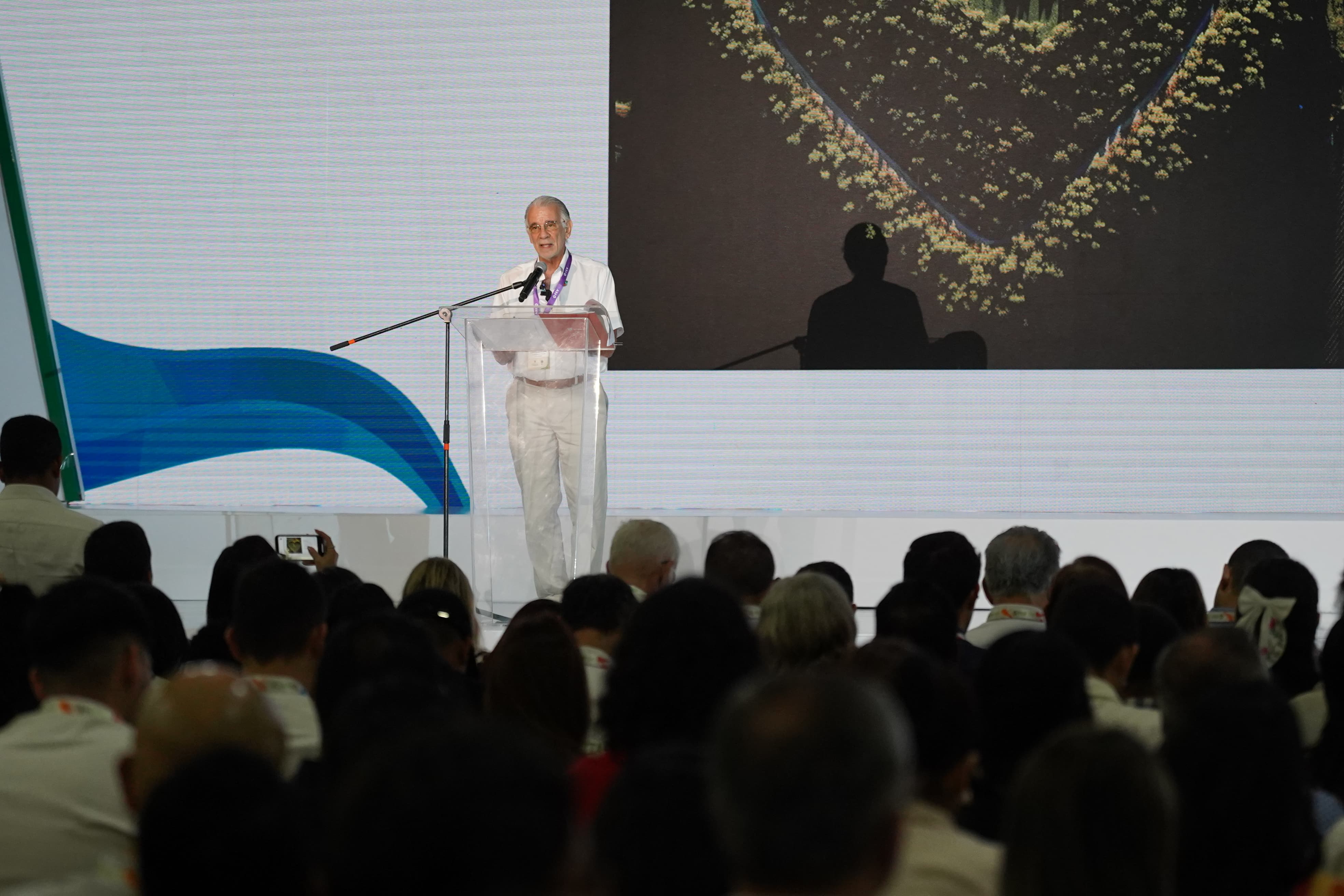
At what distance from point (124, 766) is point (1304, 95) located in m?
6.01

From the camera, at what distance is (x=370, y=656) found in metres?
2.16

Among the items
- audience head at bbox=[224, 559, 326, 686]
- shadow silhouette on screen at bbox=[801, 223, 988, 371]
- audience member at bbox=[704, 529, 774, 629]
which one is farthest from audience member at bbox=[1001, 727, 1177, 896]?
shadow silhouette on screen at bbox=[801, 223, 988, 371]

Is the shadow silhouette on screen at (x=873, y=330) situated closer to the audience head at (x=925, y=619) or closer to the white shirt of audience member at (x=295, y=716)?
the audience head at (x=925, y=619)

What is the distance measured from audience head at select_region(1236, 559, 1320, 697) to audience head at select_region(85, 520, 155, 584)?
2751 mm

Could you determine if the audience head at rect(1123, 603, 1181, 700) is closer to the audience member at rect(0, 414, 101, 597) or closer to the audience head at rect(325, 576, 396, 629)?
the audience head at rect(325, 576, 396, 629)

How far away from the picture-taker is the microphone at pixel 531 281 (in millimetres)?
4652

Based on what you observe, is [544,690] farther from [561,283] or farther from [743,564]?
[561,283]

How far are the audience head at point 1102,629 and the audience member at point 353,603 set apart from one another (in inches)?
57.9

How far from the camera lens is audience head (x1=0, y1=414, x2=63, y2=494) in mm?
4062

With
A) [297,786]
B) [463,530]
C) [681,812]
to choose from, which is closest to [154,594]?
[297,786]

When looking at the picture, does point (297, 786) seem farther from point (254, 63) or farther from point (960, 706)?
point (254, 63)

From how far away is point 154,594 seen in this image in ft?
10.1

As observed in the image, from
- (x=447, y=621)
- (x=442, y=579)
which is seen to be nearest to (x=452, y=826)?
(x=447, y=621)

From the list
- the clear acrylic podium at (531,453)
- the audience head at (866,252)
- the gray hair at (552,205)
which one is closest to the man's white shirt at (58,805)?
the clear acrylic podium at (531,453)
